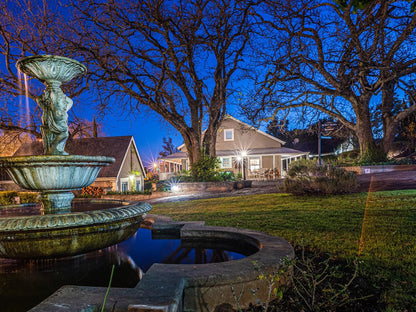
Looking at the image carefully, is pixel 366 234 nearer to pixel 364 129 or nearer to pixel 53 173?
pixel 53 173

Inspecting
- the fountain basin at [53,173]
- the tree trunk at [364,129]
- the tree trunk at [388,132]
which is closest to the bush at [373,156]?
the tree trunk at [364,129]

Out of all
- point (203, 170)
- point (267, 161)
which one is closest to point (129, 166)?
point (203, 170)

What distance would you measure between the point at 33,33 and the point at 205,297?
57.1 feet

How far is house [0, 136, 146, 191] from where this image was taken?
25.4 metres

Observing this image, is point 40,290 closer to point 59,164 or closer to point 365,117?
point 59,164

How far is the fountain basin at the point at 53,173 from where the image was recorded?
3.07 meters

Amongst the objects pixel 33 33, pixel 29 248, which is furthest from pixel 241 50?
pixel 29 248

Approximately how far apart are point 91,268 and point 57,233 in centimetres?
82

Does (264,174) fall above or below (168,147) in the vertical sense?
below

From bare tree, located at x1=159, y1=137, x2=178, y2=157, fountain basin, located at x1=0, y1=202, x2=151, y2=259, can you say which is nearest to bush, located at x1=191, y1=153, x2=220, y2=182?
fountain basin, located at x1=0, y1=202, x2=151, y2=259

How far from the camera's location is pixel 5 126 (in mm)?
17500

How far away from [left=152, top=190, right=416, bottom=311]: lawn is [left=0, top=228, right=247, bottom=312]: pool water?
1619mm

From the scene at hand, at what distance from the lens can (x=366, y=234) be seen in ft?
15.5

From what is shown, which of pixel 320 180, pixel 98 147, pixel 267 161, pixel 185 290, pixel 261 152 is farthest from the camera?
pixel 267 161
